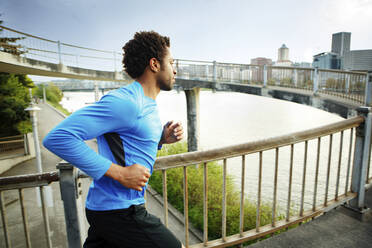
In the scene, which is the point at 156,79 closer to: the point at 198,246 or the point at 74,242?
the point at 74,242

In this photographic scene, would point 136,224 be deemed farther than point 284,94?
No

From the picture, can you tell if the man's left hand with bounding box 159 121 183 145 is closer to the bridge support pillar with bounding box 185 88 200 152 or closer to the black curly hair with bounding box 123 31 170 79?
the black curly hair with bounding box 123 31 170 79

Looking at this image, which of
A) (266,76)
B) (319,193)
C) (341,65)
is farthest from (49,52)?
(341,65)

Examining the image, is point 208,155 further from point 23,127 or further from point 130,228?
point 23,127

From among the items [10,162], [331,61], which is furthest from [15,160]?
[331,61]

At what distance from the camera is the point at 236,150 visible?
6.37ft

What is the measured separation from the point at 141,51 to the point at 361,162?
2885 millimetres

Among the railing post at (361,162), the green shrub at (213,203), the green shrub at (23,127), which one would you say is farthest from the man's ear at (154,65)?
the green shrub at (23,127)

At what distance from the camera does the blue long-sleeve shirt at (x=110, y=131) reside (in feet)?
3.23

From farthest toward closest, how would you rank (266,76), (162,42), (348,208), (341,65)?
(341,65) → (266,76) → (348,208) → (162,42)

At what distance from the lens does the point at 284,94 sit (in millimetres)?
11250

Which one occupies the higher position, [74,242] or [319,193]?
[74,242]

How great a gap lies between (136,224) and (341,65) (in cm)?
4858

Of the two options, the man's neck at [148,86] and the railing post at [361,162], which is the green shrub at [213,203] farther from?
the man's neck at [148,86]
